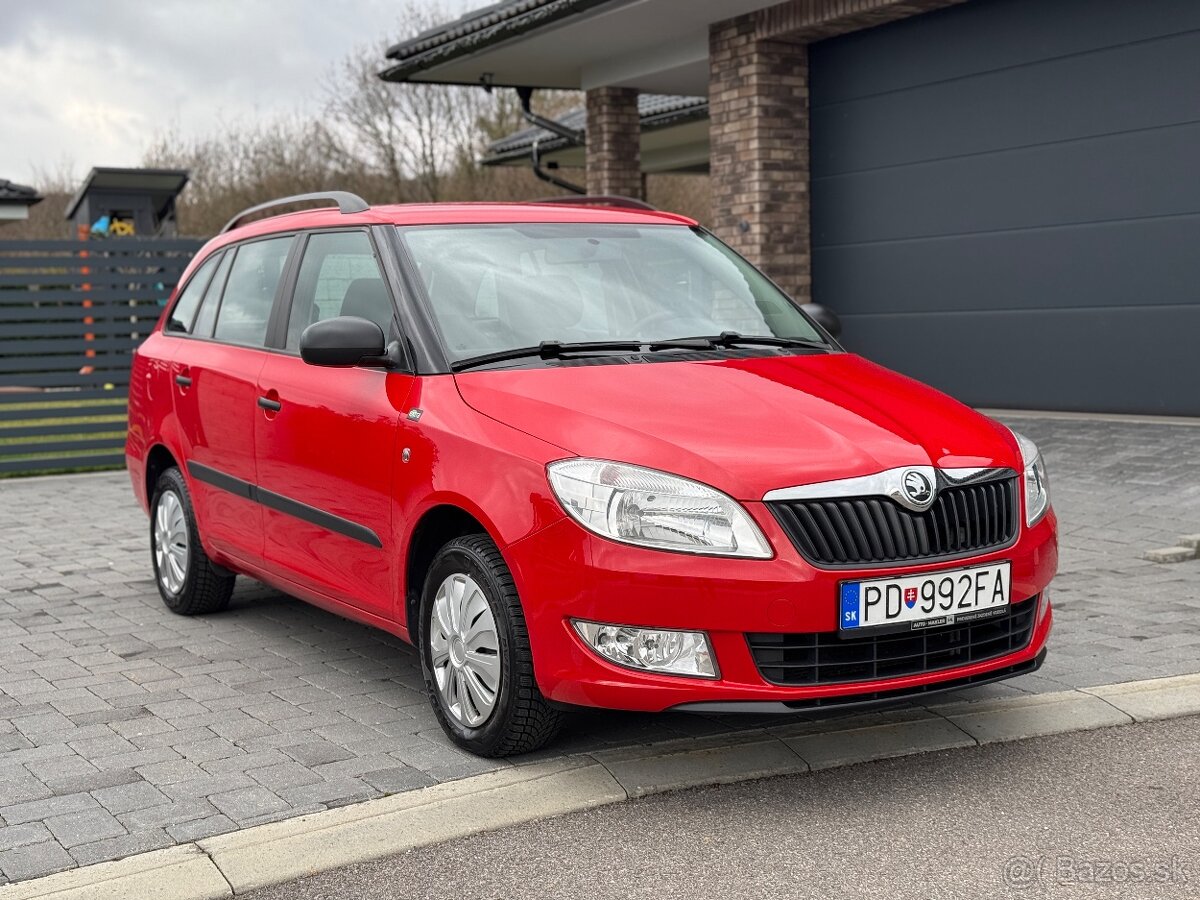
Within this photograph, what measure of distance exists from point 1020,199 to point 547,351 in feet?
26.0

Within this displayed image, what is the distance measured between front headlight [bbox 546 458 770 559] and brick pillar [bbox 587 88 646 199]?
13.1m

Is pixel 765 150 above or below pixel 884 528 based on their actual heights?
above

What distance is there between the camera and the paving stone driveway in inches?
159

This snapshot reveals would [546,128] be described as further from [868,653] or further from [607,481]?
[868,653]

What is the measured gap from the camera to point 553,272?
5.15 m

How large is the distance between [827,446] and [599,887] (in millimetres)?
1361

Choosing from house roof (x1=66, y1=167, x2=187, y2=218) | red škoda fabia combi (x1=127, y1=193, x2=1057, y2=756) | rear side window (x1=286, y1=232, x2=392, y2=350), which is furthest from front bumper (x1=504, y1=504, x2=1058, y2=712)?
house roof (x1=66, y1=167, x2=187, y2=218)

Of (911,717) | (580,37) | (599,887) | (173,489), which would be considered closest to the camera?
(599,887)

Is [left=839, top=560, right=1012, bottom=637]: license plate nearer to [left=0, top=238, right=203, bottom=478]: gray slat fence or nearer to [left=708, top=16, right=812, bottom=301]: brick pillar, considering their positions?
[left=708, top=16, right=812, bottom=301]: brick pillar

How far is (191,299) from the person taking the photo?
6.97 m

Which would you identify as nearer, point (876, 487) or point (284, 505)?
point (876, 487)

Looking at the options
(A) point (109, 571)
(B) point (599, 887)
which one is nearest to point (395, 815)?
(B) point (599, 887)

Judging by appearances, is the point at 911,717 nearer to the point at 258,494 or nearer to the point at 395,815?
the point at 395,815

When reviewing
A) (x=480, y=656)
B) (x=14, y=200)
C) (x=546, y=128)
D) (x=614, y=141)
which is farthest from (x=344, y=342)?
(x=14, y=200)
